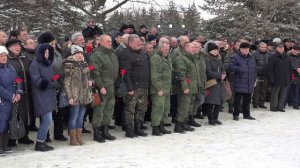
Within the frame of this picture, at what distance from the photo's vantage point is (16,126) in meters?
6.85

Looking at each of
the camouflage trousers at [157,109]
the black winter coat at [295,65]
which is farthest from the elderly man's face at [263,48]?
the camouflage trousers at [157,109]

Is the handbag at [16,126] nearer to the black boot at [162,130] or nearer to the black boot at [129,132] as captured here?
the black boot at [129,132]

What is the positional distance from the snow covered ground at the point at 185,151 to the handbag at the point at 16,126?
0.32 meters

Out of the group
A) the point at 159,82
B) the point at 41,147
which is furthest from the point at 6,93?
the point at 159,82

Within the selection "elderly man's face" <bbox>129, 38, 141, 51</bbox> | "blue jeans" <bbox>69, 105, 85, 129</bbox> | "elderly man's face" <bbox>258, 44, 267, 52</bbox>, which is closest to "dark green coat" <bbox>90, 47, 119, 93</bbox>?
"elderly man's face" <bbox>129, 38, 141, 51</bbox>

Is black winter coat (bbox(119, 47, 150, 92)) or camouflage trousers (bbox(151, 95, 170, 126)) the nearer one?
black winter coat (bbox(119, 47, 150, 92))

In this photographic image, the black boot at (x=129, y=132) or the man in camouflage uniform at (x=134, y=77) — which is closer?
the man in camouflage uniform at (x=134, y=77)

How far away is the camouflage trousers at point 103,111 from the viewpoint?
25.3 ft

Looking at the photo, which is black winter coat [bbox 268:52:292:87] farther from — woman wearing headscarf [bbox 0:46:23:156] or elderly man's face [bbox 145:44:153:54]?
woman wearing headscarf [bbox 0:46:23:156]

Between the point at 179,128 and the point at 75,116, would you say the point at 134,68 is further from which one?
the point at 179,128

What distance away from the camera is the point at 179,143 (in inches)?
304

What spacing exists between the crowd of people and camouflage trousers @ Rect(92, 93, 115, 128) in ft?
0.06

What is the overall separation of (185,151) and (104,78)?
206 cm

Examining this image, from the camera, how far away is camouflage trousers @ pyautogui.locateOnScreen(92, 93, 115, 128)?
→ 773 cm
